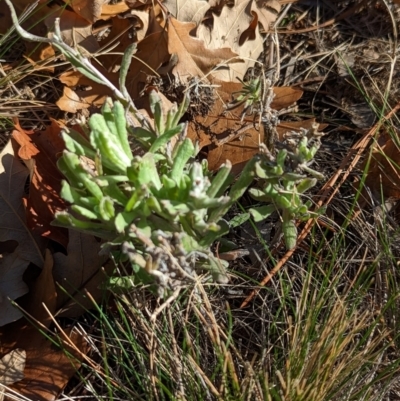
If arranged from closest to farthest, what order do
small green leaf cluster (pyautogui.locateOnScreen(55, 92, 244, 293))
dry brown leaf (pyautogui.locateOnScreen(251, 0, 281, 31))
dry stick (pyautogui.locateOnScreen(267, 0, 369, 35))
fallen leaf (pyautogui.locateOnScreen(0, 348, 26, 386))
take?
1. small green leaf cluster (pyautogui.locateOnScreen(55, 92, 244, 293))
2. fallen leaf (pyautogui.locateOnScreen(0, 348, 26, 386))
3. dry brown leaf (pyautogui.locateOnScreen(251, 0, 281, 31))
4. dry stick (pyautogui.locateOnScreen(267, 0, 369, 35))

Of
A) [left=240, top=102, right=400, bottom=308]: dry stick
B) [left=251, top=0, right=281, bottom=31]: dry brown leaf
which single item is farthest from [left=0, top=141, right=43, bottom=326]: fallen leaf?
[left=251, top=0, right=281, bottom=31]: dry brown leaf

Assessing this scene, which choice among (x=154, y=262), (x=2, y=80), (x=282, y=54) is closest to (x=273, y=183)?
(x=154, y=262)

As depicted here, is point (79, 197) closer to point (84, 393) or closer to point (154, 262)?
point (154, 262)

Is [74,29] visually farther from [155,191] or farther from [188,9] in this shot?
[155,191]

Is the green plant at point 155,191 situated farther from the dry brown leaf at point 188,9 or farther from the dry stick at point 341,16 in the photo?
the dry stick at point 341,16

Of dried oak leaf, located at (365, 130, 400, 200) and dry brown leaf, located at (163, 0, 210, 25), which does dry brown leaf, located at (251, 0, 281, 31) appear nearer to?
dry brown leaf, located at (163, 0, 210, 25)

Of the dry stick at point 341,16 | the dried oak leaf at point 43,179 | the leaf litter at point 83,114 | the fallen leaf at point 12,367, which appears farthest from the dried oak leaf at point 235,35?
the fallen leaf at point 12,367

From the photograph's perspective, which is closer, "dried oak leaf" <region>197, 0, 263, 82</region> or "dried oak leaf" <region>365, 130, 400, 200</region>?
"dried oak leaf" <region>365, 130, 400, 200</region>
